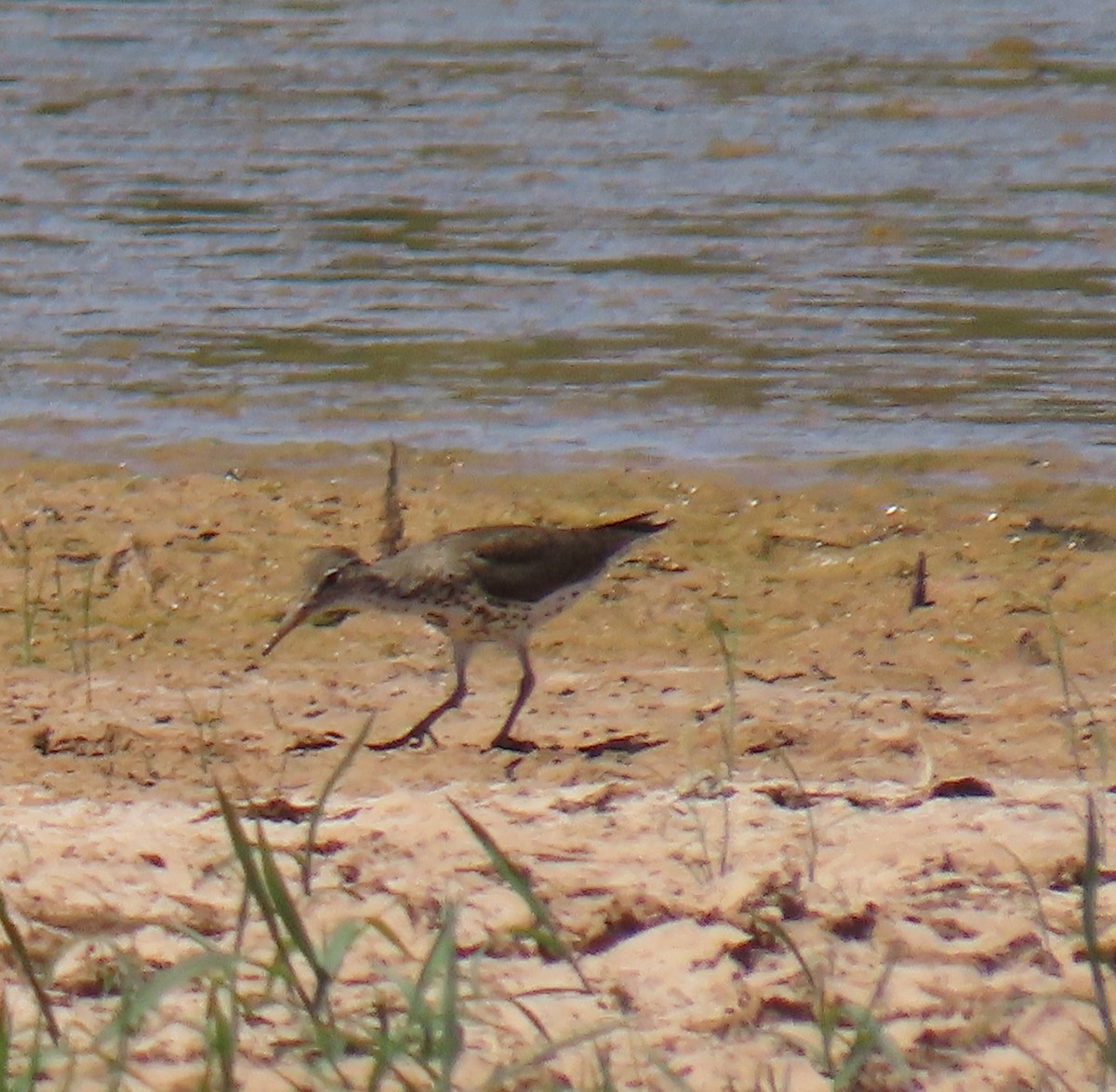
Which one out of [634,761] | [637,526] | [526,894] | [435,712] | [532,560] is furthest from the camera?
[637,526]

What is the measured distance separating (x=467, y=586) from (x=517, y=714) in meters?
0.37

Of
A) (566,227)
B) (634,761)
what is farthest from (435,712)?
(566,227)

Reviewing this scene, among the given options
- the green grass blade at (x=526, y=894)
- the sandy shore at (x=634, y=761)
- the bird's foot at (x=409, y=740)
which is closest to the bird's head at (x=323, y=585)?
the sandy shore at (x=634, y=761)

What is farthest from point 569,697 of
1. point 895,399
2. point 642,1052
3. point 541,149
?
point 541,149

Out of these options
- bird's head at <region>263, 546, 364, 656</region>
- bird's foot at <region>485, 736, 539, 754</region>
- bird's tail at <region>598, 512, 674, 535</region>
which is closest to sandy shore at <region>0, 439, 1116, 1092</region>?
bird's foot at <region>485, 736, 539, 754</region>

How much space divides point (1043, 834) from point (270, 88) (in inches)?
464

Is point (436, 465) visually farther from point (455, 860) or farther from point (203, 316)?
point (455, 860)

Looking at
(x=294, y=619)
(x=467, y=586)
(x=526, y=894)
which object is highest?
(x=526, y=894)

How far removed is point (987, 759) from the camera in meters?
5.61

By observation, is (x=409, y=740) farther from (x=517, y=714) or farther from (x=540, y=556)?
(x=540, y=556)

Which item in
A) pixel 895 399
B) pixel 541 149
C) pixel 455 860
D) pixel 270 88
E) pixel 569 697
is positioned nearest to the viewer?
pixel 455 860

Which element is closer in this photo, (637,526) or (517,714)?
(517,714)

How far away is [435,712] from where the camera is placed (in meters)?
6.04

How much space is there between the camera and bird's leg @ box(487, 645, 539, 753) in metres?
5.88
